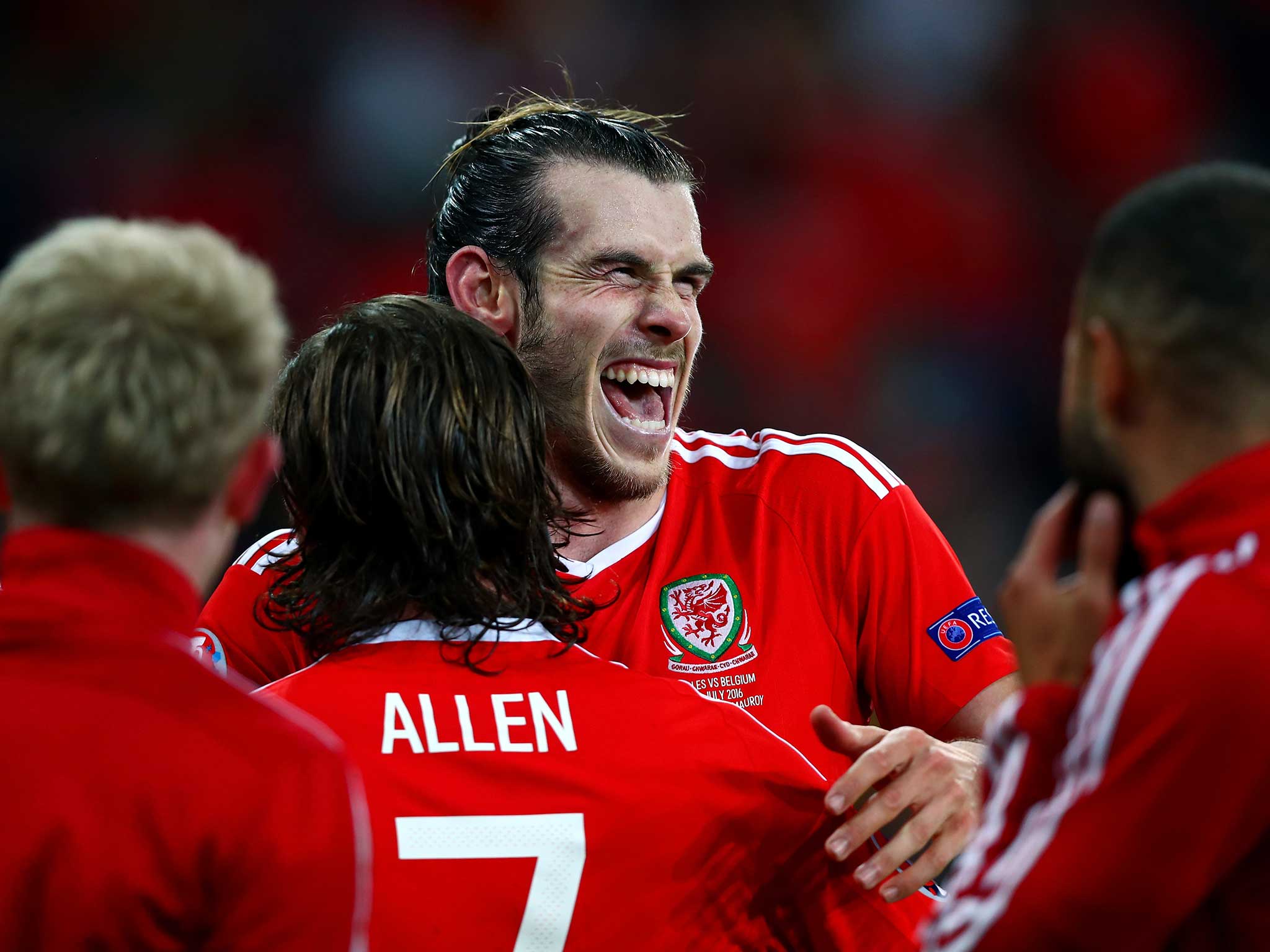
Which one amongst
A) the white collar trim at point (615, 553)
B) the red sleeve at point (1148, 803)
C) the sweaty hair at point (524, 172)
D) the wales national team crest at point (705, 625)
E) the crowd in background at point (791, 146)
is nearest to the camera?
the red sleeve at point (1148, 803)

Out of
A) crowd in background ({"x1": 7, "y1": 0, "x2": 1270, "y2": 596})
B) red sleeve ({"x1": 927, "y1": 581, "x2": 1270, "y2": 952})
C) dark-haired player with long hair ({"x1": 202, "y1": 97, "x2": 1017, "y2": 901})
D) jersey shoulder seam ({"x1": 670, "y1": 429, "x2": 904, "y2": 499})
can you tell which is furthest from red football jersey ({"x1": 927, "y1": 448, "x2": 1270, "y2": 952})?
crowd in background ({"x1": 7, "y1": 0, "x2": 1270, "y2": 596})

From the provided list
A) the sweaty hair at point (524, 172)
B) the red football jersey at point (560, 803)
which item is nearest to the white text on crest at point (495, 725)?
the red football jersey at point (560, 803)

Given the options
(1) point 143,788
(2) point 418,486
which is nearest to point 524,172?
(2) point 418,486

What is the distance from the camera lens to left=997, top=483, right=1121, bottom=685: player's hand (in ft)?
4.01

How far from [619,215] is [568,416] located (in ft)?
1.38

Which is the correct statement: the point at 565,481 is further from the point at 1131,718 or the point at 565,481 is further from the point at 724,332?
the point at 724,332

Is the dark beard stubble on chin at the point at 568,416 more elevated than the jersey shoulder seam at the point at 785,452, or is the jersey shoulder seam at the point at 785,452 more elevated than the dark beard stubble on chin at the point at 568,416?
the dark beard stubble on chin at the point at 568,416

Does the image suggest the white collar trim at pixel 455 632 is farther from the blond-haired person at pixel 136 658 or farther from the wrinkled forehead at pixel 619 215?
the wrinkled forehead at pixel 619 215

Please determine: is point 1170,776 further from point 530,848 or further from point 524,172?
point 524,172

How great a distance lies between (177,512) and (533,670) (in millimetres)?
524

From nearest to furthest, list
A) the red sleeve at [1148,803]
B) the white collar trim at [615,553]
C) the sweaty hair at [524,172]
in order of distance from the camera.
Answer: the red sleeve at [1148,803] < the white collar trim at [615,553] < the sweaty hair at [524,172]

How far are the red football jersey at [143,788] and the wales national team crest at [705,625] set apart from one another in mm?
1274

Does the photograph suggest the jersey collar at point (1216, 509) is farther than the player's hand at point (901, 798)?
No

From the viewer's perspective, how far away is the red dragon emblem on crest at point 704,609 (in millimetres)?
2436
